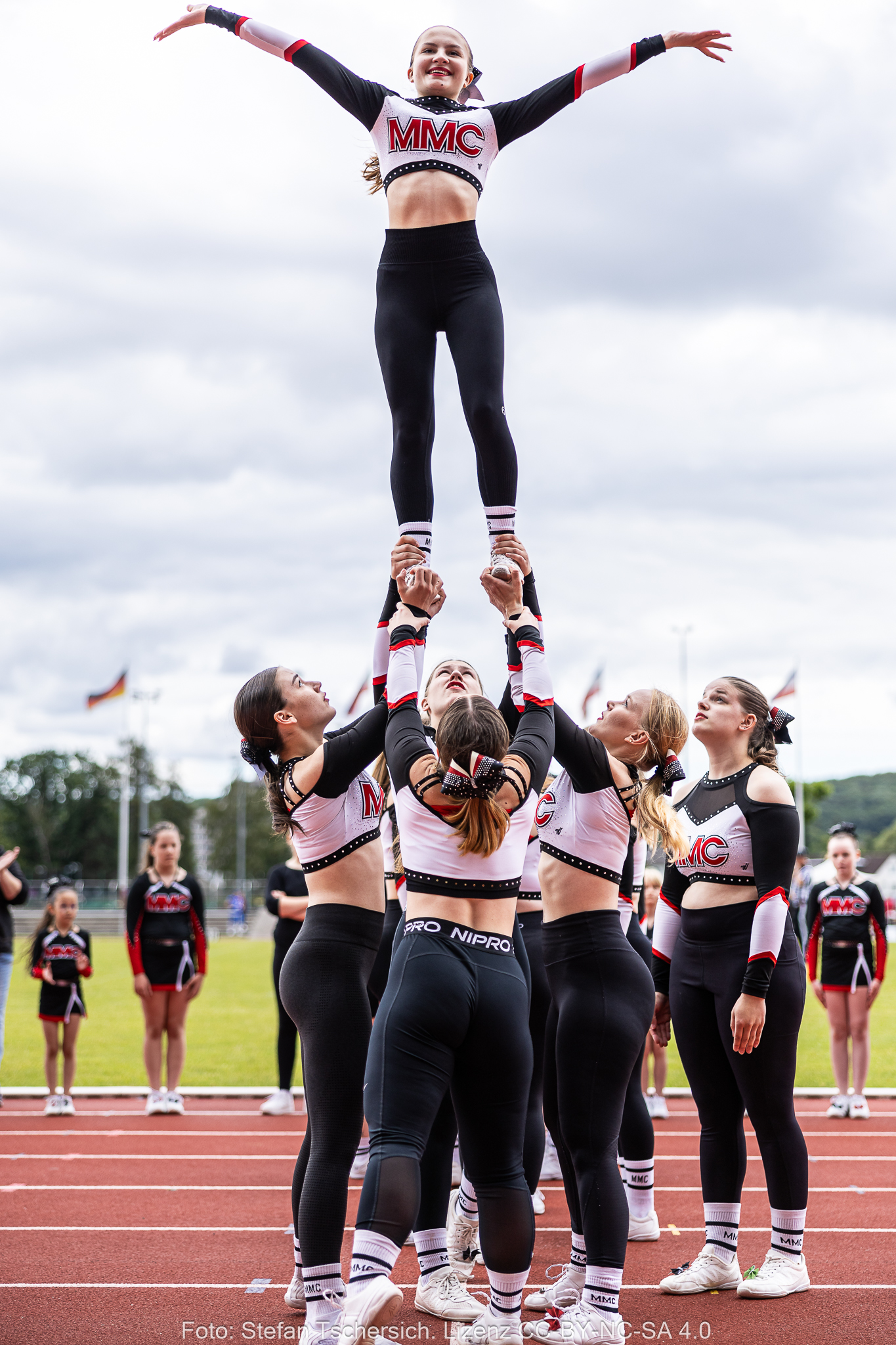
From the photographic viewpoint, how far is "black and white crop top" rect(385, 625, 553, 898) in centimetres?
367

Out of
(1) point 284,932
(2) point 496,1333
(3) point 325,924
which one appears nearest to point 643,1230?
(2) point 496,1333

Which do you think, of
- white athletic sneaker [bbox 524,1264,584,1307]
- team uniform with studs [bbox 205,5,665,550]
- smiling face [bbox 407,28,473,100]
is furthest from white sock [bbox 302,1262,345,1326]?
smiling face [bbox 407,28,473,100]

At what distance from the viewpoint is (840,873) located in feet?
32.7

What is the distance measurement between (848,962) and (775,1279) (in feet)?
17.2

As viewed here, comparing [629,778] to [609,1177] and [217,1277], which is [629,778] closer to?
[609,1177]

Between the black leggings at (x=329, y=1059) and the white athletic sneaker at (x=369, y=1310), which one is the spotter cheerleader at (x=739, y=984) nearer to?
the black leggings at (x=329, y=1059)

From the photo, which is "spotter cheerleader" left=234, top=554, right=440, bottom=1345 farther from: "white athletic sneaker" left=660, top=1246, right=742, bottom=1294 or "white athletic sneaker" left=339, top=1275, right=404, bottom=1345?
"white athletic sneaker" left=660, top=1246, right=742, bottom=1294

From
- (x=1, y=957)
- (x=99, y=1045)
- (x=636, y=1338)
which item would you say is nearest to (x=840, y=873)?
(x=636, y=1338)

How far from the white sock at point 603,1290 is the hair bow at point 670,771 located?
6.08 ft

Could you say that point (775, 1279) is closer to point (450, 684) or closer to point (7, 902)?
point (450, 684)

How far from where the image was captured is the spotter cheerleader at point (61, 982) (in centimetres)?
995

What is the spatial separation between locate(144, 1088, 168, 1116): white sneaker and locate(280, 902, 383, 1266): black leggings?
20.2ft

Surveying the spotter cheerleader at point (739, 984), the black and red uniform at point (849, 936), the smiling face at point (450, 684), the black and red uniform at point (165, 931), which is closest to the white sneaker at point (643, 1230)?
the spotter cheerleader at point (739, 984)

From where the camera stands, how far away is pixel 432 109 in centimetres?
457
